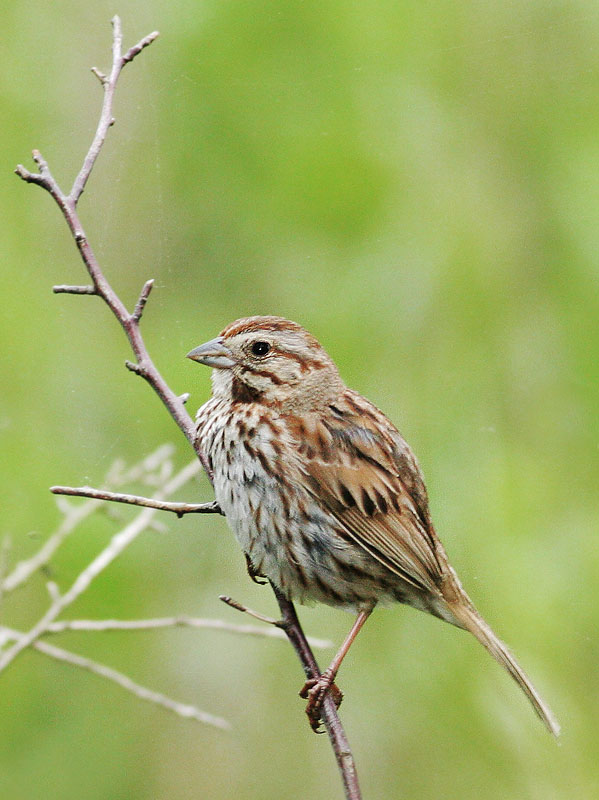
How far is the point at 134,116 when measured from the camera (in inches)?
182

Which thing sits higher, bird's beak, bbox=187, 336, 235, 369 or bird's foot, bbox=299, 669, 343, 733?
bird's beak, bbox=187, 336, 235, 369

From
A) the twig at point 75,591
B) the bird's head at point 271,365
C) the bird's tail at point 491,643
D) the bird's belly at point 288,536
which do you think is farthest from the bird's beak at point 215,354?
the bird's tail at point 491,643

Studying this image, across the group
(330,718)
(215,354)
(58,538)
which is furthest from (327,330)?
(330,718)

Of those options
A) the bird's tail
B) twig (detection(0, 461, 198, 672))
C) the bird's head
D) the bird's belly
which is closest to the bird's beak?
the bird's head

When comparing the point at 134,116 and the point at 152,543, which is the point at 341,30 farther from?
the point at 152,543

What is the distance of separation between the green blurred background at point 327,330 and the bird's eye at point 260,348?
0.78 m

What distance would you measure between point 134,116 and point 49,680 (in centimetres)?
215

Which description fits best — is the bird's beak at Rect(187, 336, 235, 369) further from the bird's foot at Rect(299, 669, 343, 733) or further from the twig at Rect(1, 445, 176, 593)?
the bird's foot at Rect(299, 669, 343, 733)

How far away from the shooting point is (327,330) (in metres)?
4.20

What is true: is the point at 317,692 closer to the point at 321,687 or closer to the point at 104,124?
the point at 321,687

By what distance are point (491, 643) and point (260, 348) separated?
1.02m

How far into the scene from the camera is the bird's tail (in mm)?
3158

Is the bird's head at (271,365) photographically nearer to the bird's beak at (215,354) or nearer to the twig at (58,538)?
the bird's beak at (215,354)

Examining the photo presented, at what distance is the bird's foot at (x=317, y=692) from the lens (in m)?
2.82
